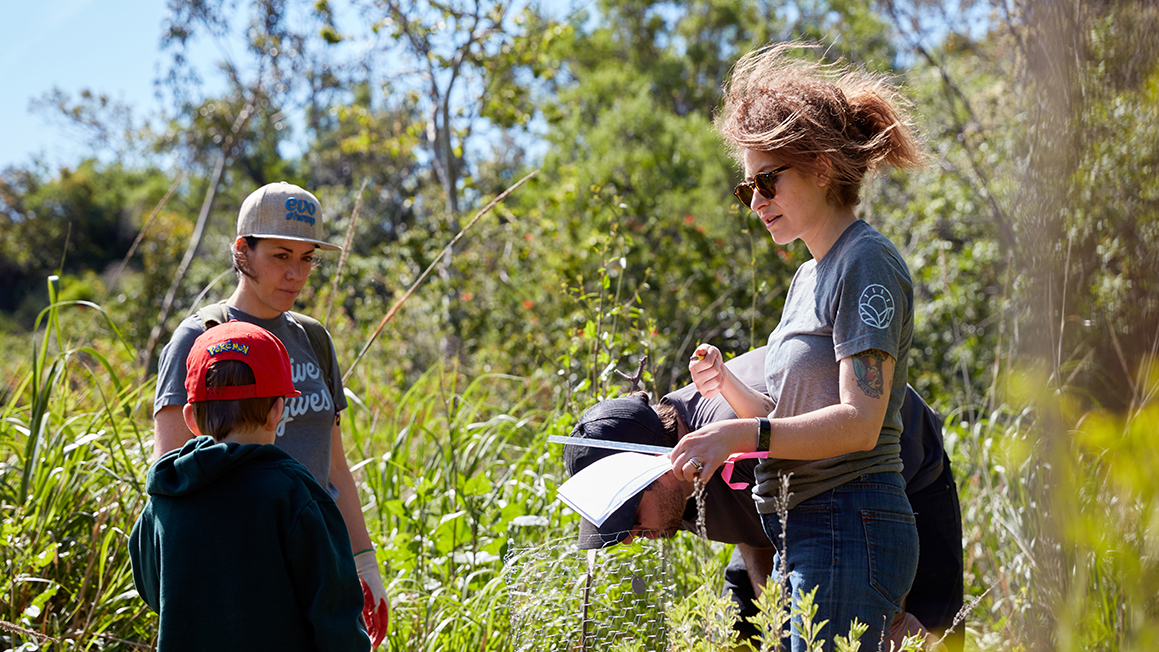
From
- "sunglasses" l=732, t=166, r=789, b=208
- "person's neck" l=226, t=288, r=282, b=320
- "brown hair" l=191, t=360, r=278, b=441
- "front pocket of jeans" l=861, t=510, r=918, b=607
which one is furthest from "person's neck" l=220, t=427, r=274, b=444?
"front pocket of jeans" l=861, t=510, r=918, b=607

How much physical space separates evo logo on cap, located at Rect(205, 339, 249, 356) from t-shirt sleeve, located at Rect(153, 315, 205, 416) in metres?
0.28

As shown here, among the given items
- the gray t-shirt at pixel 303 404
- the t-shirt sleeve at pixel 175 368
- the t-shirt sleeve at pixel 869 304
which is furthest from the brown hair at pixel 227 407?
the t-shirt sleeve at pixel 869 304

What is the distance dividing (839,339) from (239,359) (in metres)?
1.11

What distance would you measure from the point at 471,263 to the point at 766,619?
4966 millimetres

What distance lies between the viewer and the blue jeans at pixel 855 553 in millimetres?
1510

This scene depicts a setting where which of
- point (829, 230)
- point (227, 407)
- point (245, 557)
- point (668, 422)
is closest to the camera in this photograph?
Result: point (245, 557)

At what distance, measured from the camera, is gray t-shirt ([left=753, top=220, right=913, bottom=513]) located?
1.47 meters

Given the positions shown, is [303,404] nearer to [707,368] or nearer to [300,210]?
[300,210]

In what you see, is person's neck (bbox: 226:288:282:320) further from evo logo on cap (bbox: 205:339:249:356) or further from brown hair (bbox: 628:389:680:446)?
brown hair (bbox: 628:389:680:446)

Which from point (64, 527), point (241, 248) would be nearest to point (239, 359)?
point (241, 248)

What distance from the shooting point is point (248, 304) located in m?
1.96

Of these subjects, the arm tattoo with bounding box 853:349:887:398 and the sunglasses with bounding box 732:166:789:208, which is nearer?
the arm tattoo with bounding box 853:349:887:398

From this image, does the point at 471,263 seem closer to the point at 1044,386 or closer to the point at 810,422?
the point at 810,422

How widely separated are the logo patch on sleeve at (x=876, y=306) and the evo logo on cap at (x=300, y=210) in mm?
1337
